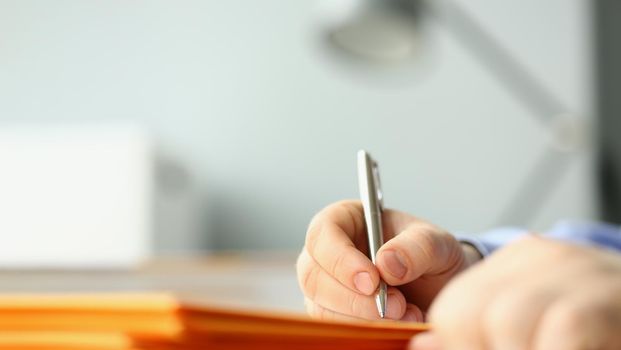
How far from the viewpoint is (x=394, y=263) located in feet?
0.86

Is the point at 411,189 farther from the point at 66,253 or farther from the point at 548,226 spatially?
the point at 66,253

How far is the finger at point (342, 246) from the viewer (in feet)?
0.86

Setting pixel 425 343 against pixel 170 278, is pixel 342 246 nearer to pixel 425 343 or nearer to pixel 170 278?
pixel 425 343

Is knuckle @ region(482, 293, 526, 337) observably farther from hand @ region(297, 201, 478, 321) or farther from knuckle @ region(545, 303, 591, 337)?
hand @ region(297, 201, 478, 321)

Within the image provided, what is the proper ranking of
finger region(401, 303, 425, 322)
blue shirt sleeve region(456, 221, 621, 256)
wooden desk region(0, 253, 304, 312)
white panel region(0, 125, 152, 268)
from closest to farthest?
1. finger region(401, 303, 425, 322)
2. blue shirt sleeve region(456, 221, 621, 256)
3. wooden desk region(0, 253, 304, 312)
4. white panel region(0, 125, 152, 268)

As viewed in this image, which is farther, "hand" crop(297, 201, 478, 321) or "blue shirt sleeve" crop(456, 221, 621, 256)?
"blue shirt sleeve" crop(456, 221, 621, 256)

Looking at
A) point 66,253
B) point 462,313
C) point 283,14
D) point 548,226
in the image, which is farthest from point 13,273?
point 462,313

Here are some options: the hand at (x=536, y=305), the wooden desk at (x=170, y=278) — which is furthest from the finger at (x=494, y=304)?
the wooden desk at (x=170, y=278)

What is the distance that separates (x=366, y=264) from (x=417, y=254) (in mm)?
20

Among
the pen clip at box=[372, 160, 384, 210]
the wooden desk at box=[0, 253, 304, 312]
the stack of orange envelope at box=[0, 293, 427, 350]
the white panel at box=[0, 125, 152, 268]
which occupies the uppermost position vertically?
the pen clip at box=[372, 160, 384, 210]

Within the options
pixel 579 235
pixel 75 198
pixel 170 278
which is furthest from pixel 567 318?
pixel 75 198

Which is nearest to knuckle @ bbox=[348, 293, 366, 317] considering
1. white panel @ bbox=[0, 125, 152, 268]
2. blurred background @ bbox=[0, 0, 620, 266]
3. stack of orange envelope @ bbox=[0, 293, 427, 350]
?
stack of orange envelope @ bbox=[0, 293, 427, 350]

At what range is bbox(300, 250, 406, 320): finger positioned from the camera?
26cm

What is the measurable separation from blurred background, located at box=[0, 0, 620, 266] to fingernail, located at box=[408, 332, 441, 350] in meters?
1.58
